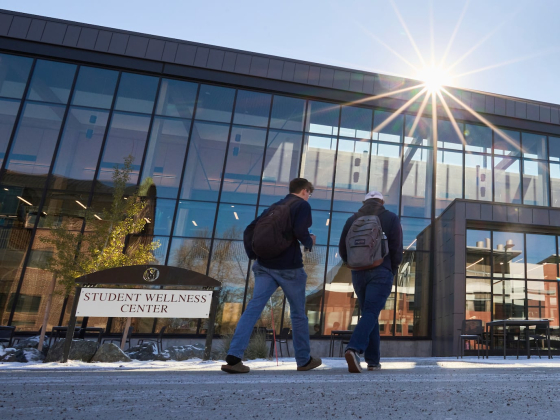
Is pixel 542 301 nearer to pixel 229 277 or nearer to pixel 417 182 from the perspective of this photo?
pixel 417 182

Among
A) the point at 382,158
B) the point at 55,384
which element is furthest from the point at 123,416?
the point at 382,158

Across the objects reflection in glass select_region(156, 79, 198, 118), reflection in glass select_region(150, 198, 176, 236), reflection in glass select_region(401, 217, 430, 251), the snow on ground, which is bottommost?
the snow on ground

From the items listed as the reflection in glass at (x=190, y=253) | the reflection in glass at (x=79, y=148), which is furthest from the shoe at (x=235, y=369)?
the reflection in glass at (x=79, y=148)

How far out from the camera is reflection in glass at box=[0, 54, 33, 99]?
54.0 feet

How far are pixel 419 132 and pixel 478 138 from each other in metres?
2.50

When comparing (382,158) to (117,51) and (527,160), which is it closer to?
(527,160)

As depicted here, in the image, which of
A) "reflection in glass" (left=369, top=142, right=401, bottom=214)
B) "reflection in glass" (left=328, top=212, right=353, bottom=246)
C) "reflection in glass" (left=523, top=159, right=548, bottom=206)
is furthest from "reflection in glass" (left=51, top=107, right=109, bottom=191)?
"reflection in glass" (left=523, top=159, right=548, bottom=206)

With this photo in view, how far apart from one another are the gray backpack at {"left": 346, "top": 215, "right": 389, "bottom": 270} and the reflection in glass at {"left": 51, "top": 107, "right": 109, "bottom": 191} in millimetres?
13591

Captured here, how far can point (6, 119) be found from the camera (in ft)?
53.2

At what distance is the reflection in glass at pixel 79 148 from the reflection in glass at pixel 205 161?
328cm

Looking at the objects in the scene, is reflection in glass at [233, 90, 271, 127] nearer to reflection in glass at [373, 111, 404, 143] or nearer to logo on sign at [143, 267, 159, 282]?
reflection in glass at [373, 111, 404, 143]

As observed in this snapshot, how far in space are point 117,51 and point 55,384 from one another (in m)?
16.5

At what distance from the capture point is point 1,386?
2.48 metres

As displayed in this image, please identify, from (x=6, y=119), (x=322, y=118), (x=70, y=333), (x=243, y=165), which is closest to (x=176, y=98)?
(x=243, y=165)
